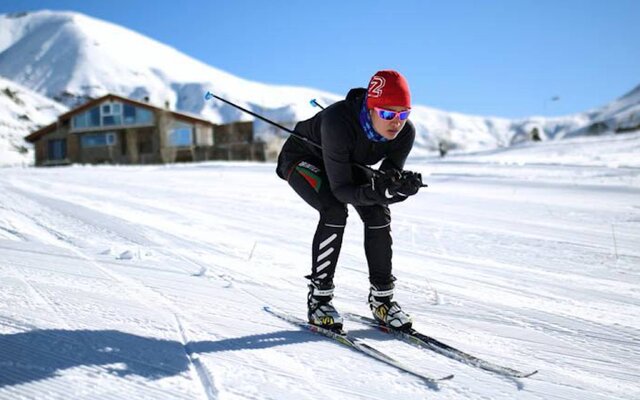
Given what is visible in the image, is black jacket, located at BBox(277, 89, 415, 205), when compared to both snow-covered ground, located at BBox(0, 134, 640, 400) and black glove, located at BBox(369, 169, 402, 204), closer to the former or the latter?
black glove, located at BBox(369, 169, 402, 204)

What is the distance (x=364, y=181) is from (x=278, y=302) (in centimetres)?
104

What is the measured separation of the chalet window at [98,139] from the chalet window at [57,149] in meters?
2.04

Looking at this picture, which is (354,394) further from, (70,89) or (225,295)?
(70,89)

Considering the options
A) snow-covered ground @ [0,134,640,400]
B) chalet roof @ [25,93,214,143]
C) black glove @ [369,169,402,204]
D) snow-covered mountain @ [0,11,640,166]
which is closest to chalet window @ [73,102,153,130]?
chalet roof @ [25,93,214,143]

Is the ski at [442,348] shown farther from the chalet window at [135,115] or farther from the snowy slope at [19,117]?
the snowy slope at [19,117]

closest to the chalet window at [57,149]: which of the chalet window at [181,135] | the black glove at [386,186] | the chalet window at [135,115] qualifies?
the chalet window at [135,115]

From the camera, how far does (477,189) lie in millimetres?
11945

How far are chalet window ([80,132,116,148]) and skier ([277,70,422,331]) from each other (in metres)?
40.4

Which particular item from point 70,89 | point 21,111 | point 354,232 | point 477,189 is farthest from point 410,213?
point 70,89

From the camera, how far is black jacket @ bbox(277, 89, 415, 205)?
302 cm

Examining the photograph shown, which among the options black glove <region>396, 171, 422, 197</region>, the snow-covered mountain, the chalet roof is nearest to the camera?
black glove <region>396, 171, 422, 197</region>

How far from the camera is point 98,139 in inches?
1597

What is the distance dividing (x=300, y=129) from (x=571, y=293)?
245cm

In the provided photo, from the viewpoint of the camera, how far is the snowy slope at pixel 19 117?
207 ft
